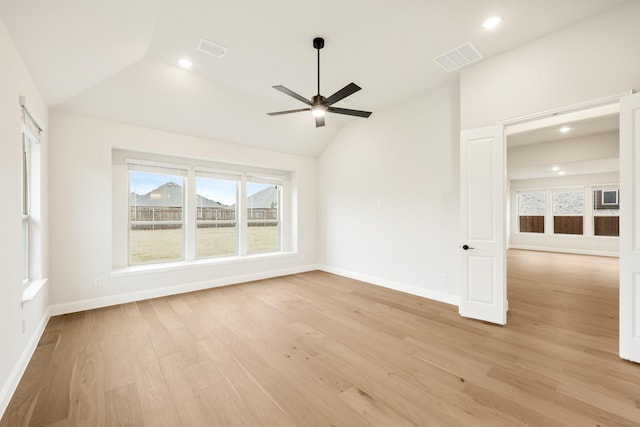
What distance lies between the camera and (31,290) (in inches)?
106

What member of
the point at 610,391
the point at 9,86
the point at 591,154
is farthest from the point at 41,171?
the point at 591,154

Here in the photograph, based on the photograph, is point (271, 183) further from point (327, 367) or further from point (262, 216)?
point (327, 367)

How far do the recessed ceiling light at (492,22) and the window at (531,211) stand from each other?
9.26 m

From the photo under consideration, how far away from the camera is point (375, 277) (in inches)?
198

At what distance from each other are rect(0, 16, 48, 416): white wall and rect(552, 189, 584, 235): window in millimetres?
12767

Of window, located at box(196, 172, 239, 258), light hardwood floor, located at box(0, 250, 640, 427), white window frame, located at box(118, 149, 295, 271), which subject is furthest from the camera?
window, located at box(196, 172, 239, 258)

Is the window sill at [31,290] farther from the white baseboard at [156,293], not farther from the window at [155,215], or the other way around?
the window at [155,215]

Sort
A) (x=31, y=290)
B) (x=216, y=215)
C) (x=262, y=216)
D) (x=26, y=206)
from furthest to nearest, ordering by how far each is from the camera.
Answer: (x=262, y=216), (x=216, y=215), (x=26, y=206), (x=31, y=290)

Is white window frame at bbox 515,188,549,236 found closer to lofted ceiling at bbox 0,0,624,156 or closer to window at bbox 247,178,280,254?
lofted ceiling at bbox 0,0,624,156

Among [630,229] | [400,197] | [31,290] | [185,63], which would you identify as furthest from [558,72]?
[31,290]

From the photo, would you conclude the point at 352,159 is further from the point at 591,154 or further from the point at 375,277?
the point at 591,154

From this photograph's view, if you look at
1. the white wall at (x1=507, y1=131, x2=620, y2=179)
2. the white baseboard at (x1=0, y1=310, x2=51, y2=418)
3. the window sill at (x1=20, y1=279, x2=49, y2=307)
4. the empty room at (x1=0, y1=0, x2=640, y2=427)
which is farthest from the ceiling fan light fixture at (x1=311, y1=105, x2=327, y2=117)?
the white wall at (x1=507, y1=131, x2=620, y2=179)

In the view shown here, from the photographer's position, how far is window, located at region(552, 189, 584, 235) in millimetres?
8781

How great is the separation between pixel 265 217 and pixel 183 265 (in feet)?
6.50
